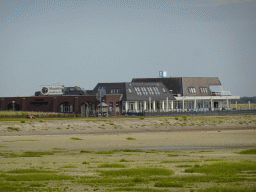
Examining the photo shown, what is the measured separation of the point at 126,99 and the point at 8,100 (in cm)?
2199

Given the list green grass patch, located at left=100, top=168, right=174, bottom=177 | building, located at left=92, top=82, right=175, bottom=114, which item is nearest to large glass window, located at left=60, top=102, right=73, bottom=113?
building, located at left=92, top=82, right=175, bottom=114

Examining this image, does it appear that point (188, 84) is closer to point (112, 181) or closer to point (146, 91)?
point (146, 91)

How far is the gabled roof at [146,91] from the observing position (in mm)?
90562

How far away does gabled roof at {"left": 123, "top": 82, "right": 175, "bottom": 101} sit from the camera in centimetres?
9056

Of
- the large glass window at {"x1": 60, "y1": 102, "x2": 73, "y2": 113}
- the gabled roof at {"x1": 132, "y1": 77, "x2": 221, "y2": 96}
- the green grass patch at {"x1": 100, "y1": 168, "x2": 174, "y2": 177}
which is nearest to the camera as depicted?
the green grass patch at {"x1": 100, "y1": 168, "x2": 174, "y2": 177}

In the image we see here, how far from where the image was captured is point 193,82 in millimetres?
103812

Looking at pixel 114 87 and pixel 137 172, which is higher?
pixel 114 87

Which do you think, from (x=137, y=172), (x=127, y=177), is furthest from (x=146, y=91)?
(x=127, y=177)

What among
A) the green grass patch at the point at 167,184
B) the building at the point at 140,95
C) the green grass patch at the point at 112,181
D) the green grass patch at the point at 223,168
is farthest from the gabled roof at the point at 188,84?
the green grass patch at the point at 167,184

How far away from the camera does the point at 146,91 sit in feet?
306

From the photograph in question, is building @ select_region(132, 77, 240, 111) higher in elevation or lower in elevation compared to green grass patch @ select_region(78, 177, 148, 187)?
higher

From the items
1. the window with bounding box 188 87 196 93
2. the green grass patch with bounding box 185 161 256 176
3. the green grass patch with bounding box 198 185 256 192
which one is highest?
the window with bounding box 188 87 196 93

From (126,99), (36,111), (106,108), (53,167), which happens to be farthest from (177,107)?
(53,167)

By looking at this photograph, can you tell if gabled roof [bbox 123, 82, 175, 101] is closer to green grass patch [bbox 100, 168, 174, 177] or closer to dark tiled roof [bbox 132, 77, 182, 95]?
dark tiled roof [bbox 132, 77, 182, 95]
